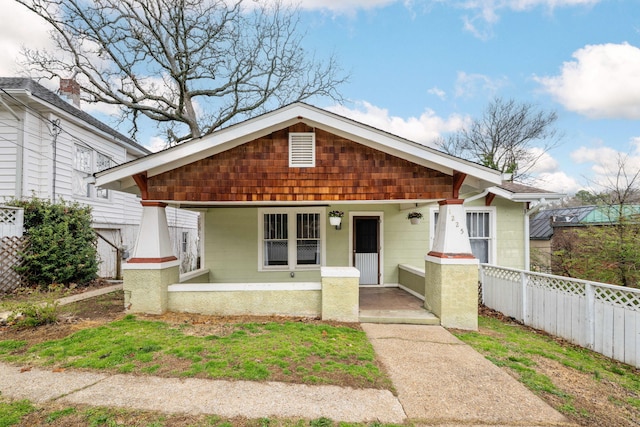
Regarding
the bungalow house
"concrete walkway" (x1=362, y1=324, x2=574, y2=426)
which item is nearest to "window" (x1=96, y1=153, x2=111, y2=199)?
the bungalow house

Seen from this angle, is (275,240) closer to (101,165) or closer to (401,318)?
(401,318)

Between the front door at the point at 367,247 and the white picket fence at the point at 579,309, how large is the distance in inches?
125

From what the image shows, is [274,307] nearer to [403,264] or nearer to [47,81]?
[403,264]

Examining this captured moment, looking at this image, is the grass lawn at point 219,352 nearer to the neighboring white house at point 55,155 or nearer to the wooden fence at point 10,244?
the wooden fence at point 10,244

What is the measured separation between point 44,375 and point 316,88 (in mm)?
15178

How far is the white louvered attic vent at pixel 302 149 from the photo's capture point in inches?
229

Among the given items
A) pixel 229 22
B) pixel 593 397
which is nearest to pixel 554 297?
pixel 593 397

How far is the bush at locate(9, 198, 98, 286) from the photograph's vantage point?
7820 millimetres

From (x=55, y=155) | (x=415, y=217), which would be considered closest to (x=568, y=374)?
(x=415, y=217)

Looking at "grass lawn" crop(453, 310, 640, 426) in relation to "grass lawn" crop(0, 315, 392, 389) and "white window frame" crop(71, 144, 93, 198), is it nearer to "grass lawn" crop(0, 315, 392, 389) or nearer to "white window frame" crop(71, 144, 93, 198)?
"grass lawn" crop(0, 315, 392, 389)

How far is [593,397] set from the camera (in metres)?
3.44

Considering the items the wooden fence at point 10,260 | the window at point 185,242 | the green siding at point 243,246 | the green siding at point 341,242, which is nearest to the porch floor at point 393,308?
the green siding at point 341,242

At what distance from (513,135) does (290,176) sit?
80.6 ft

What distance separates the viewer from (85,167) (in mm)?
10812
